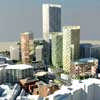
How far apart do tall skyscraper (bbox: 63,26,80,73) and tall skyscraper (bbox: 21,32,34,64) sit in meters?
1.52

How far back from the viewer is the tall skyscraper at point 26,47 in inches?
359

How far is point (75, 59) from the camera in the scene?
835cm

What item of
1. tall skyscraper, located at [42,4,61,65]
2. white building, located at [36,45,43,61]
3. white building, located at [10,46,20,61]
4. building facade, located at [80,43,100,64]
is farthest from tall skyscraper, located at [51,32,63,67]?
tall skyscraper, located at [42,4,61,65]

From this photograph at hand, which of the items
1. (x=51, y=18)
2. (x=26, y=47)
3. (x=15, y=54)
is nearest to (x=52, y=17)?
(x=51, y=18)

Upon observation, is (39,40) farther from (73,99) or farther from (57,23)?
(73,99)

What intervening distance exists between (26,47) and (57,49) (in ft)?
4.07

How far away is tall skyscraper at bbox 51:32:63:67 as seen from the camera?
876 centimetres

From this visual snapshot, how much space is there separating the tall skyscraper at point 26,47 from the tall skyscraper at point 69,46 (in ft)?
4.99

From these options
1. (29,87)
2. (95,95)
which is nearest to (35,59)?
(29,87)

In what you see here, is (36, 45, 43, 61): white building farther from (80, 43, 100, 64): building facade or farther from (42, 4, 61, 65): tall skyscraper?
(42, 4, 61, 65): tall skyscraper

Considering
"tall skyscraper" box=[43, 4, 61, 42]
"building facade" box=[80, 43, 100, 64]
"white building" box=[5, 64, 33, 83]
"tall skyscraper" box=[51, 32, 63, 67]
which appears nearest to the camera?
"white building" box=[5, 64, 33, 83]

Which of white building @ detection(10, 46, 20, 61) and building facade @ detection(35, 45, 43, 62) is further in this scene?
white building @ detection(10, 46, 20, 61)

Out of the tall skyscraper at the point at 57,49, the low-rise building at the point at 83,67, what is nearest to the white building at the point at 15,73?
the low-rise building at the point at 83,67

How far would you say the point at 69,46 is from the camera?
8.31 meters
